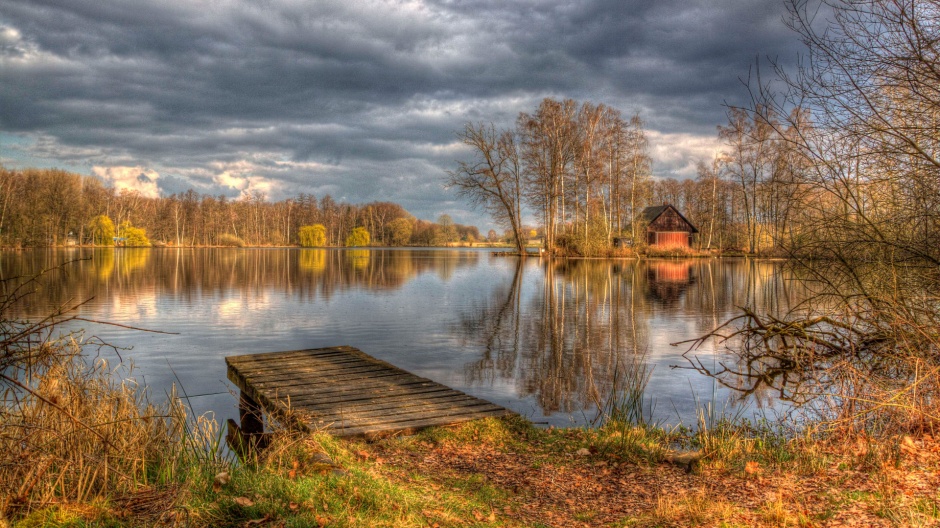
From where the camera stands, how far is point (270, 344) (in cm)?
1266

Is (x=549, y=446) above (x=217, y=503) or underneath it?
underneath

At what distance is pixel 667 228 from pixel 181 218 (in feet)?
256

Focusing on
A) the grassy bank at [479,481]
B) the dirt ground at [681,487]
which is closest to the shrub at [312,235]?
the grassy bank at [479,481]

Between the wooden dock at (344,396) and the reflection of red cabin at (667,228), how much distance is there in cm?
5565

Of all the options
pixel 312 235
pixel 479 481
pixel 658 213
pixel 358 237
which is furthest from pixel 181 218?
pixel 479 481

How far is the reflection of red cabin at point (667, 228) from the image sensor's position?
61438 mm

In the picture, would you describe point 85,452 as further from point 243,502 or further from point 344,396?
point 344,396

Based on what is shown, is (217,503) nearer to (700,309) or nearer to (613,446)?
(613,446)

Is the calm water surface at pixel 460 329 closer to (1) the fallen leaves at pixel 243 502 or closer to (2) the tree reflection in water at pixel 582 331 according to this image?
(2) the tree reflection in water at pixel 582 331

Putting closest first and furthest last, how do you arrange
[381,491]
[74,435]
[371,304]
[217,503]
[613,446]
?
[217,503], [381,491], [74,435], [613,446], [371,304]

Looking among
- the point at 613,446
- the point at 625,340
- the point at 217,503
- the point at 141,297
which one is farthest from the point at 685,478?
the point at 141,297

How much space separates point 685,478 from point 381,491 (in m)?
2.69

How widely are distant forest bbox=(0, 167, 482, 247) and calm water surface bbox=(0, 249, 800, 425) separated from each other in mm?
39088

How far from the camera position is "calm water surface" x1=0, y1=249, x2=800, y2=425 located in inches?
356
